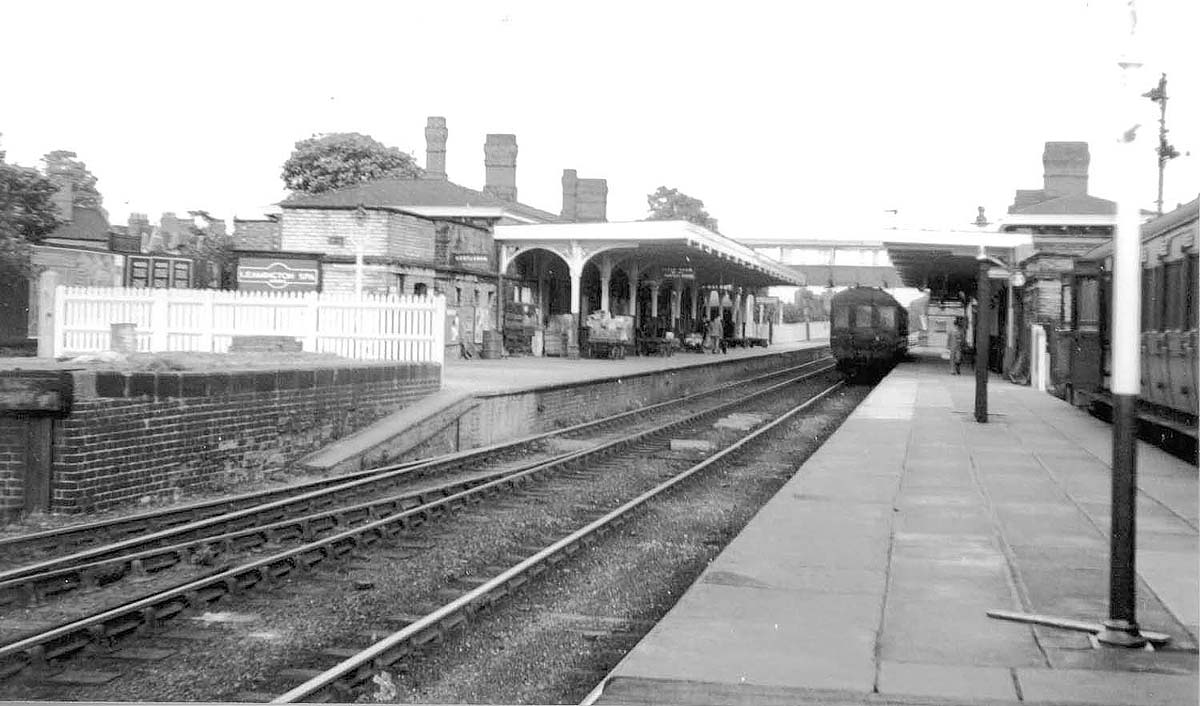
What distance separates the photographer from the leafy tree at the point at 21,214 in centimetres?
2272

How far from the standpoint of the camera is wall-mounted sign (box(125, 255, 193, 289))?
Answer: 19.8 metres

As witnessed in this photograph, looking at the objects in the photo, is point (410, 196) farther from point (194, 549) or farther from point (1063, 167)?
point (194, 549)

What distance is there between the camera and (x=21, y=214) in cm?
2484

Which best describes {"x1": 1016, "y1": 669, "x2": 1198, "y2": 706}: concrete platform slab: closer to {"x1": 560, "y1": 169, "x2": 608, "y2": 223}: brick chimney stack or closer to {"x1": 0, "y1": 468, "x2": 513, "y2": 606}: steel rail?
{"x1": 0, "y1": 468, "x2": 513, "y2": 606}: steel rail

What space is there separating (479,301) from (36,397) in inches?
844

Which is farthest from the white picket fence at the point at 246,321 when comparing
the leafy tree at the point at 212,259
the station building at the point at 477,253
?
the leafy tree at the point at 212,259

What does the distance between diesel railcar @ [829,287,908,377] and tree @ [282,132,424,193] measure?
28.0 metres

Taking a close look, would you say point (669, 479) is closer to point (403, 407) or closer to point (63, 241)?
point (403, 407)

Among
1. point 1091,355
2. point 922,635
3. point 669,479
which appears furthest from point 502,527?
point 1091,355

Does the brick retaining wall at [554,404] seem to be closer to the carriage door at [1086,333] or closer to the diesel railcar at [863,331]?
the diesel railcar at [863,331]

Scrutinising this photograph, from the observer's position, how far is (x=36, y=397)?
829 centimetres

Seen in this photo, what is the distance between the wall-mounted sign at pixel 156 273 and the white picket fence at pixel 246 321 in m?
2.40

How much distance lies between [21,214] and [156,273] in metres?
6.82

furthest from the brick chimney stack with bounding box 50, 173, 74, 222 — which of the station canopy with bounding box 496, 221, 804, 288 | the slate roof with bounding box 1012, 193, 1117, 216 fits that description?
the slate roof with bounding box 1012, 193, 1117, 216
